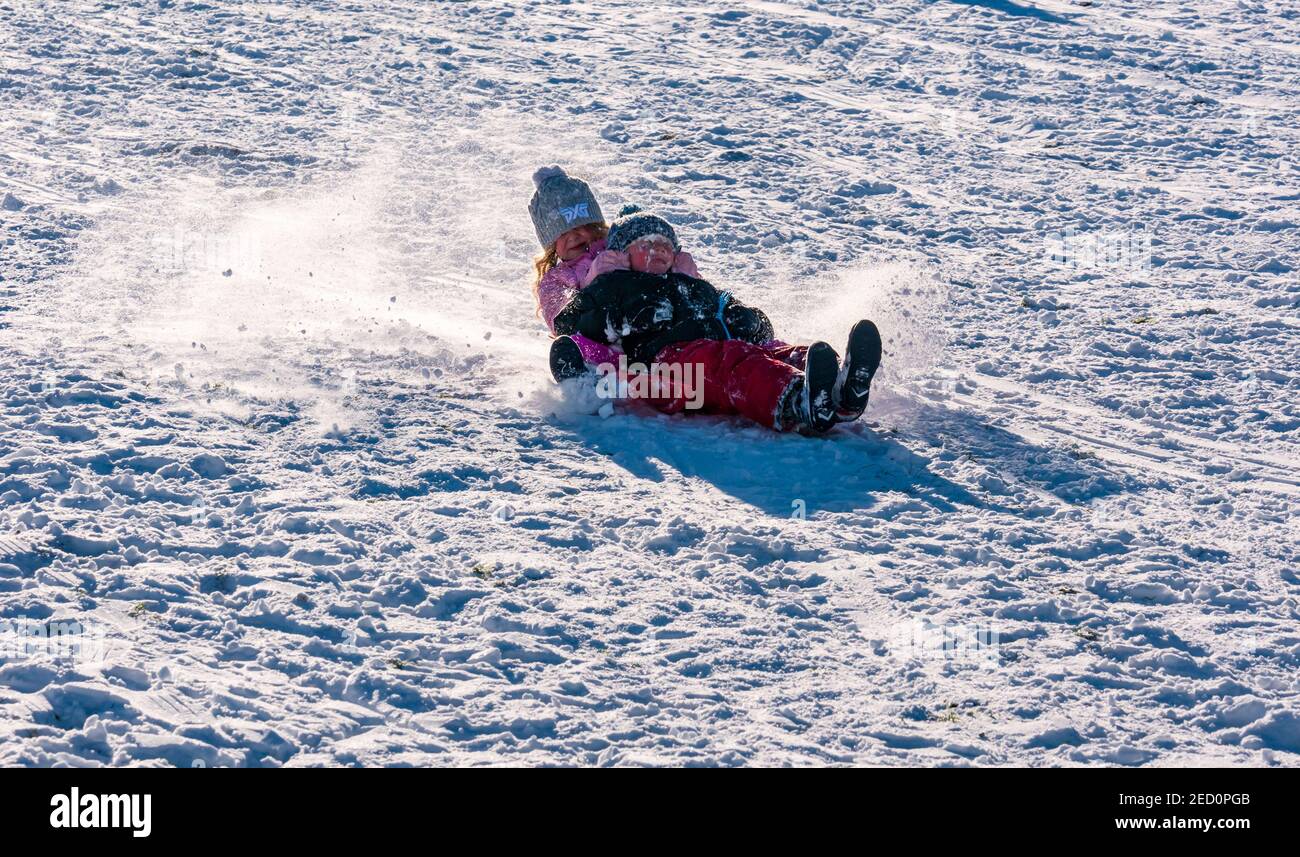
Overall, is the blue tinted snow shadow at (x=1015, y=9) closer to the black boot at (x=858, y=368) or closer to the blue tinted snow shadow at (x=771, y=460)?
the blue tinted snow shadow at (x=771, y=460)

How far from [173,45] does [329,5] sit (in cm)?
142

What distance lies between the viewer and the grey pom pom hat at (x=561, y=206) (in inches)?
258

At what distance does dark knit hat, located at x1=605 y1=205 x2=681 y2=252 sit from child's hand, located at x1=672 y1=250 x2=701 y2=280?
0.04 metres

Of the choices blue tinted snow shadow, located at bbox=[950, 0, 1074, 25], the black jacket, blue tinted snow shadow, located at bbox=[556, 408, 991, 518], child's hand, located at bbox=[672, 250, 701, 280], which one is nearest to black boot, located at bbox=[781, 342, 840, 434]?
blue tinted snow shadow, located at bbox=[556, 408, 991, 518]

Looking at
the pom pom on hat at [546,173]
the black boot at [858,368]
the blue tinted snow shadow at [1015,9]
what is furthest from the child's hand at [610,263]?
the blue tinted snow shadow at [1015,9]

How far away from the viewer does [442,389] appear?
576cm

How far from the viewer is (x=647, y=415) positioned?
5551 mm

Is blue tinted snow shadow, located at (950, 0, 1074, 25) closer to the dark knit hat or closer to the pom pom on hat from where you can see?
the pom pom on hat

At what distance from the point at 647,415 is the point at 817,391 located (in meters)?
0.73

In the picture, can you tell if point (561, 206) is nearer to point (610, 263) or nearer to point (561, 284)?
point (561, 284)

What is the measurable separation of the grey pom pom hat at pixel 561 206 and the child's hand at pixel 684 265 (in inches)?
27.7

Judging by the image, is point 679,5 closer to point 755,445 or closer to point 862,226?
point 862,226

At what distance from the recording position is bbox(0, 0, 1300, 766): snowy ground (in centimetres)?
369
